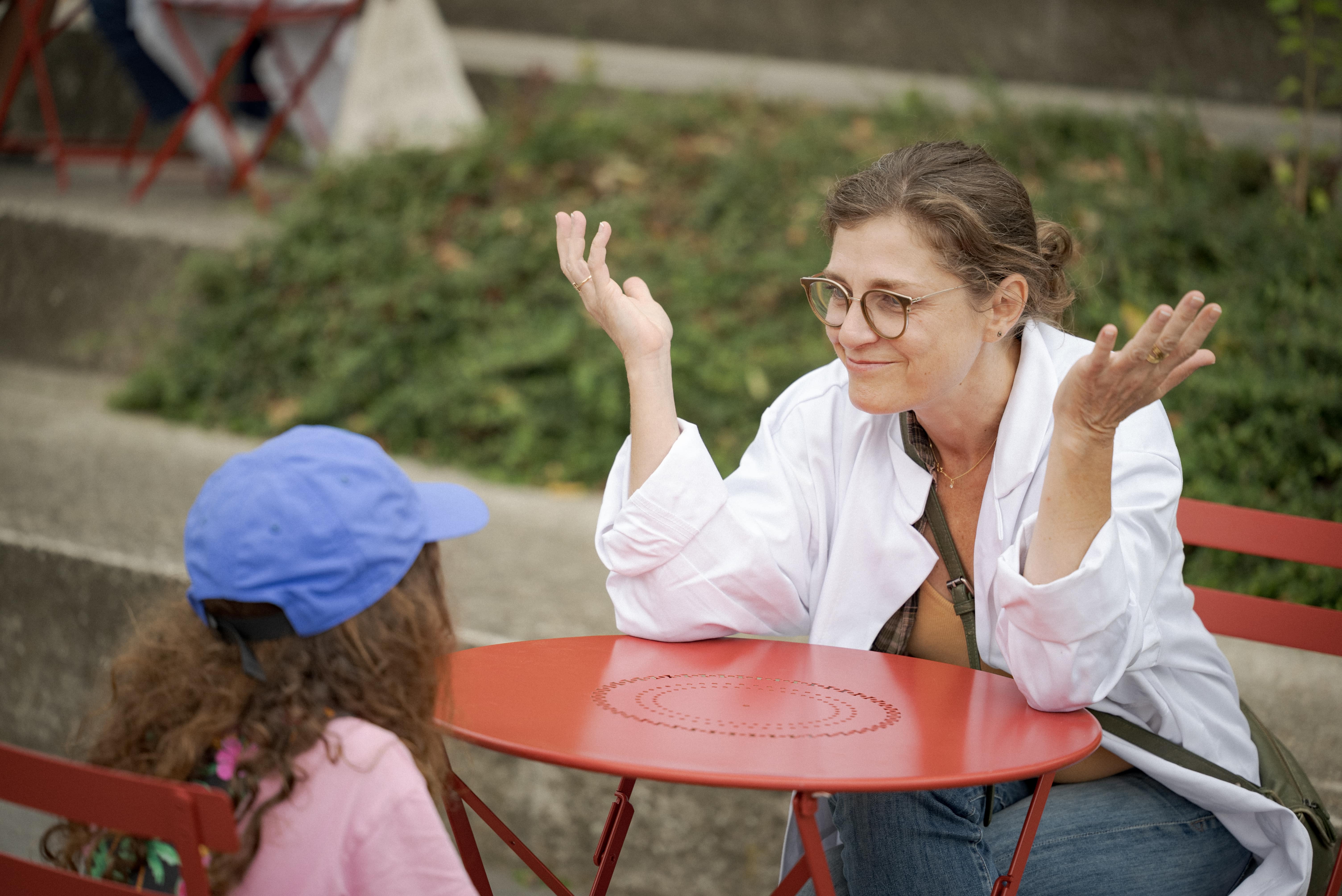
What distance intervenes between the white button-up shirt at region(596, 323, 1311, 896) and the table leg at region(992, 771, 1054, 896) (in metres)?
0.15

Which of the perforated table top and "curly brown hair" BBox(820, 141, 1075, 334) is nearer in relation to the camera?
the perforated table top

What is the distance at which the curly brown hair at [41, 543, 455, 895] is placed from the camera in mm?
1370

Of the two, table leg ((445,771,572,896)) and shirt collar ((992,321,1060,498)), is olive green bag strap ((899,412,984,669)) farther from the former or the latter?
table leg ((445,771,572,896))

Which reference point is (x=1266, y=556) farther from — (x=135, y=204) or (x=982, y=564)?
(x=135, y=204)

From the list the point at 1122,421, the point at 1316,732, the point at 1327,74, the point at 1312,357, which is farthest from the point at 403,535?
the point at 1327,74

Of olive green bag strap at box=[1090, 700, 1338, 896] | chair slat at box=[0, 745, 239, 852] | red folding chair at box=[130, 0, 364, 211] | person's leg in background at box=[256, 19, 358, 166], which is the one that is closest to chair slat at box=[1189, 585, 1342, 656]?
olive green bag strap at box=[1090, 700, 1338, 896]

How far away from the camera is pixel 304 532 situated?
1.35 m

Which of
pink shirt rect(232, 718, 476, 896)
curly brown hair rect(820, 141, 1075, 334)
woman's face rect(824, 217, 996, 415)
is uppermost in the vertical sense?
curly brown hair rect(820, 141, 1075, 334)

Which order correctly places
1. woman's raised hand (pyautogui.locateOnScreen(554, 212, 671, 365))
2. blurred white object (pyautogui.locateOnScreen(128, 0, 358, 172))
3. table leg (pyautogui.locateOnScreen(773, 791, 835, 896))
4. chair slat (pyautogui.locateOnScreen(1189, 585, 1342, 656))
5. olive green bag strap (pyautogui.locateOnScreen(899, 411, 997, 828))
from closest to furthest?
table leg (pyautogui.locateOnScreen(773, 791, 835, 896)) < olive green bag strap (pyautogui.locateOnScreen(899, 411, 997, 828)) < woman's raised hand (pyautogui.locateOnScreen(554, 212, 671, 365)) < chair slat (pyautogui.locateOnScreen(1189, 585, 1342, 656)) < blurred white object (pyautogui.locateOnScreen(128, 0, 358, 172))

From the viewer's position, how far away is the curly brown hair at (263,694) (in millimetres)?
1370

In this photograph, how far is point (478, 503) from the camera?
63.3 inches

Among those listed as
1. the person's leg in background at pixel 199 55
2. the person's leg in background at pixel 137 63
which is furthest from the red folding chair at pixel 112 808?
the person's leg in background at pixel 137 63

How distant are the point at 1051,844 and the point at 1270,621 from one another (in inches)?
28.1

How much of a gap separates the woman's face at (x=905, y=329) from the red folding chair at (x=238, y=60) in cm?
396
